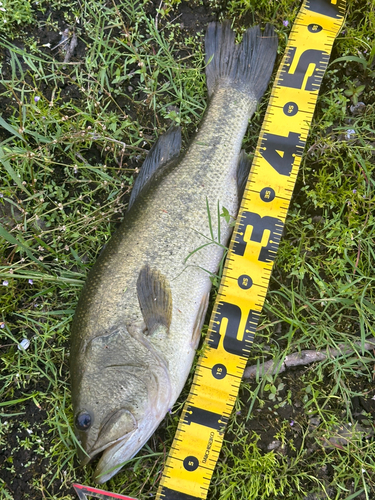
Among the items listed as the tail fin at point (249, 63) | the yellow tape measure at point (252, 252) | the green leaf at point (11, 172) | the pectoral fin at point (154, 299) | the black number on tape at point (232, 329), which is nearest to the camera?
the pectoral fin at point (154, 299)

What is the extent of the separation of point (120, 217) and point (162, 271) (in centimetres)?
84

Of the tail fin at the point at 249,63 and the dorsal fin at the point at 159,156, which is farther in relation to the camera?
the tail fin at the point at 249,63

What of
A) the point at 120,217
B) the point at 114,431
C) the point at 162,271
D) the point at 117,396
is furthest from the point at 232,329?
the point at 120,217

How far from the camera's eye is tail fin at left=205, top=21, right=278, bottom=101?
3150mm

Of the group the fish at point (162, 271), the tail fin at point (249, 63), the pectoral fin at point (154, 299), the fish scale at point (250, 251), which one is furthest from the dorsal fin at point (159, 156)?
the pectoral fin at point (154, 299)

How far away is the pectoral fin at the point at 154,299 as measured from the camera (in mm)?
2668

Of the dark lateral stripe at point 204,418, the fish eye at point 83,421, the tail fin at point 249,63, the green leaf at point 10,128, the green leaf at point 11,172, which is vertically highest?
the tail fin at point 249,63

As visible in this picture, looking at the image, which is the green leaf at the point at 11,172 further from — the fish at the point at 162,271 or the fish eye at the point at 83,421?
the fish eye at the point at 83,421

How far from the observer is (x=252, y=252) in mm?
3008

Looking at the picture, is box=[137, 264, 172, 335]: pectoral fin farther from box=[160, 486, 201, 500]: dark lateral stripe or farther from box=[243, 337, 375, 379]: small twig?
box=[160, 486, 201, 500]: dark lateral stripe

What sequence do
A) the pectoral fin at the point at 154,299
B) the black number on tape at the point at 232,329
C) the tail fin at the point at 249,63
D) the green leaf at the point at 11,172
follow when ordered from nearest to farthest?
the pectoral fin at the point at 154,299 < the black number on tape at the point at 232,329 < the green leaf at the point at 11,172 < the tail fin at the point at 249,63

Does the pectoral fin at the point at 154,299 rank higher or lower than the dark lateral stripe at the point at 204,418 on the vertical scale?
higher

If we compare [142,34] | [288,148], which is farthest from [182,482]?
[142,34]

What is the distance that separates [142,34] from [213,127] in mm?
1235
